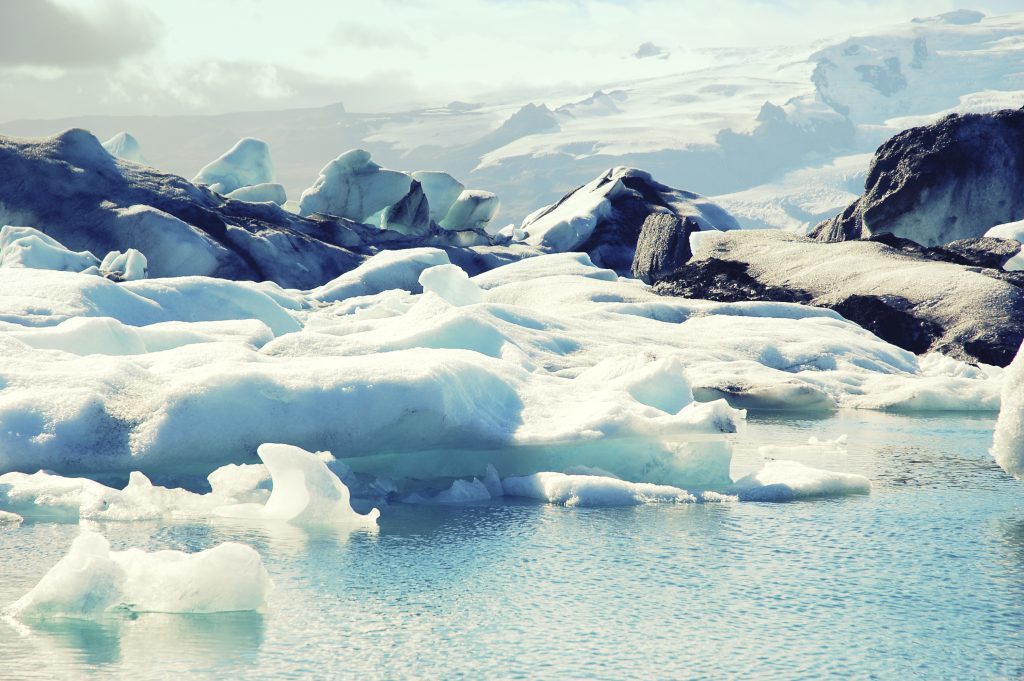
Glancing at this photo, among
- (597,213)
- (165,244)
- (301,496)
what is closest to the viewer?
(301,496)

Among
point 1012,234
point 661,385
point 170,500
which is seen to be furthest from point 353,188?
point 170,500

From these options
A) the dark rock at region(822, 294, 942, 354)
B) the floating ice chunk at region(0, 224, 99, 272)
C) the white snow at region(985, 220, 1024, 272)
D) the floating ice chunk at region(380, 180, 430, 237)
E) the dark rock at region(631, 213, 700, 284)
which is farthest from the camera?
the floating ice chunk at region(380, 180, 430, 237)

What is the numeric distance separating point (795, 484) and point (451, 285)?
745cm

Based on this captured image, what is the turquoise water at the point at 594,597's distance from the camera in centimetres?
492

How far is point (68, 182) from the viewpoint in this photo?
75.8 feet

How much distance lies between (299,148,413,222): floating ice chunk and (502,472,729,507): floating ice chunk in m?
21.8

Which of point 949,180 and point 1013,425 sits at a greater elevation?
point 949,180

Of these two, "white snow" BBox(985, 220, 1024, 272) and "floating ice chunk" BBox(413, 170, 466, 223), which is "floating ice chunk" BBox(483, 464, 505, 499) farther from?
"floating ice chunk" BBox(413, 170, 466, 223)

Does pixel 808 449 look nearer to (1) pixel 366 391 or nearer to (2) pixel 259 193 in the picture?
(1) pixel 366 391

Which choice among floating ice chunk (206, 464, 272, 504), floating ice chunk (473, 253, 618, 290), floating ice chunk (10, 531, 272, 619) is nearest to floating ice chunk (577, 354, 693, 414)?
floating ice chunk (206, 464, 272, 504)

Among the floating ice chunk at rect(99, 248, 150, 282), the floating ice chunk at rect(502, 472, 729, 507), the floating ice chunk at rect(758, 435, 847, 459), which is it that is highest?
the floating ice chunk at rect(99, 248, 150, 282)

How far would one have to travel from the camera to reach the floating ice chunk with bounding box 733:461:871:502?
27.1ft

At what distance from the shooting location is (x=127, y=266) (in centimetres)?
1961

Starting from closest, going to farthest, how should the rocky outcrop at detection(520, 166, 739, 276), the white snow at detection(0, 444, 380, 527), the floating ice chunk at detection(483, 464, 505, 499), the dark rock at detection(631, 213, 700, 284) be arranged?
the white snow at detection(0, 444, 380, 527) < the floating ice chunk at detection(483, 464, 505, 499) < the dark rock at detection(631, 213, 700, 284) < the rocky outcrop at detection(520, 166, 739, 276)
